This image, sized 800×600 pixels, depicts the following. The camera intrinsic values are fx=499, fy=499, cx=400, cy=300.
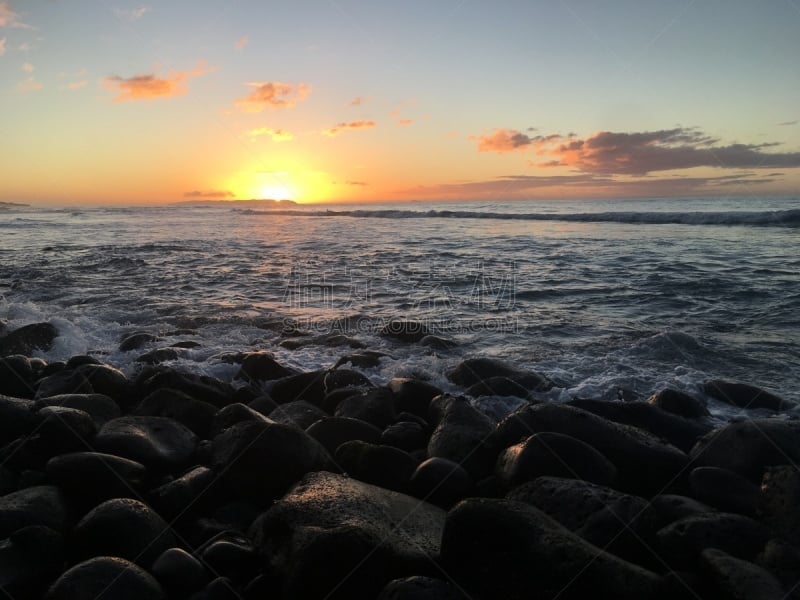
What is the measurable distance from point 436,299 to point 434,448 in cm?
739

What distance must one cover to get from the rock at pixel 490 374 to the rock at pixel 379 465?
269 cm

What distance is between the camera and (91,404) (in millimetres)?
5031

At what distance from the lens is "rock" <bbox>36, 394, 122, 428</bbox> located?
490 centimetres

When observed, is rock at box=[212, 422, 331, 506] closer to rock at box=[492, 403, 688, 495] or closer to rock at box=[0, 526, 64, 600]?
rock at box=[0, 526, 64, 600]

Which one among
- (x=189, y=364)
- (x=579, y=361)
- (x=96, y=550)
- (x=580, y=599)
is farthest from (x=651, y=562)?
(x=189, y=364)

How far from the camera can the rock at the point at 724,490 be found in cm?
367

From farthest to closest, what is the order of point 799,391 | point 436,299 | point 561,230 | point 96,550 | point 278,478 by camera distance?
1. point 561,230
2. point 436,299
3. point 799,391
4. point 278,478
5. point 96,550

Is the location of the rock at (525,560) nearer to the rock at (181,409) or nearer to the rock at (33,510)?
the rock at (33,510)

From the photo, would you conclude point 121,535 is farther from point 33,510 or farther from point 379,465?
point 379,465

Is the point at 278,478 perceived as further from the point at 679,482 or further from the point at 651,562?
the point at 679,482

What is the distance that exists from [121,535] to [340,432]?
2035mm

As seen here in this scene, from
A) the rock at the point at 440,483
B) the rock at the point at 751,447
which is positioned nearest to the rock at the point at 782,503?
the rock at the point at 751,447

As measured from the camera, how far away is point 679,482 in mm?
4090

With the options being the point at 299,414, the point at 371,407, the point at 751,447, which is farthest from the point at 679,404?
the point at 299,414
